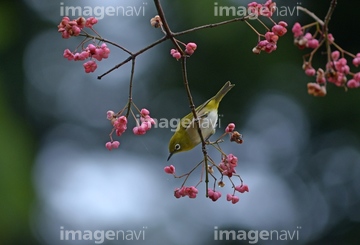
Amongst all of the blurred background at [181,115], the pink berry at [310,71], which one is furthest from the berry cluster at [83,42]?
the blurred background at [181,115]

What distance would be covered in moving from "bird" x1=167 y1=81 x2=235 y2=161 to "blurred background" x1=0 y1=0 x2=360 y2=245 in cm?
358

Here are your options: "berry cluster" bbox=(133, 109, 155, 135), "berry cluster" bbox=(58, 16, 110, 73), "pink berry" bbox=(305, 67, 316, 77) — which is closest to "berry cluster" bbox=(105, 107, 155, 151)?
"berry cluster" bbox=(133, 109, 155, 135)

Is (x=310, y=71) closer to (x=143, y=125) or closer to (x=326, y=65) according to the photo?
(x=326, y=65)

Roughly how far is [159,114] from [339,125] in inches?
65.6

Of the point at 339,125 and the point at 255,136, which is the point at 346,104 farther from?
the point at 255,136

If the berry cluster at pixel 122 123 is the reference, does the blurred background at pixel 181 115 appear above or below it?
below

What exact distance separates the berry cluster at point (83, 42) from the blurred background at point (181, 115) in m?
4.25

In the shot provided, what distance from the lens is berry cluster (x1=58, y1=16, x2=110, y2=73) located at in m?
1.56

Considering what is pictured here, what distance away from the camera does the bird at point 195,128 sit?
84.9 inches

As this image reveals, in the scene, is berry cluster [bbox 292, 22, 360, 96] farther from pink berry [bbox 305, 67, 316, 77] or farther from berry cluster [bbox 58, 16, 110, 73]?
berry cluster [bbox 58, 16, 110, 73]

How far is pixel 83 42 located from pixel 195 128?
0.59m

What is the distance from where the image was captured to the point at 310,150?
7086mm

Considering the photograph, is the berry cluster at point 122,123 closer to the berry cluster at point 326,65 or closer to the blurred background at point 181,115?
the berry cluster at point 326,65

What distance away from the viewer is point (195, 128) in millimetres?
2117
